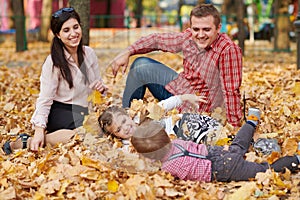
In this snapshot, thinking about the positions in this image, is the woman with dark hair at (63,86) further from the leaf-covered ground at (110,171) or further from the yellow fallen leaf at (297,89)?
the yellow fallen leaf at (297,89)

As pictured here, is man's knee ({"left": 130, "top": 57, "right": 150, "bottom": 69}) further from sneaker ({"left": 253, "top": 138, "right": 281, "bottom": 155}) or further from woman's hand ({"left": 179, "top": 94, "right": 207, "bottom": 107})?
sneaker ({"left": 253, "top": 138, "right": 281, "bottom": 155})

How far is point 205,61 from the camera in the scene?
14.3ft

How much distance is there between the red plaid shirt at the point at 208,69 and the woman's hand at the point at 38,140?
3.32ft

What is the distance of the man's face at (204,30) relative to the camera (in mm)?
4173

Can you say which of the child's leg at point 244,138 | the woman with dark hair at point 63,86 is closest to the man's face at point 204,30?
the child's leg at point 244,138

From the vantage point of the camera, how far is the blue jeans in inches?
184

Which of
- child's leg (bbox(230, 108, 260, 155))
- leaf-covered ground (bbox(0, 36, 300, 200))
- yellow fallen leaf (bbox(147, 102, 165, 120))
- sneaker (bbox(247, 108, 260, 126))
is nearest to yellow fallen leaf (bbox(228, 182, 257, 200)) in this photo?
leaf-covered ground (bbox(0, 36, 300, 200))

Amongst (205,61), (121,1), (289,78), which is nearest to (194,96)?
(205,61)

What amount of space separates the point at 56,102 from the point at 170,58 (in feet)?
18.3

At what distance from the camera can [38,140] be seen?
13.5 feet

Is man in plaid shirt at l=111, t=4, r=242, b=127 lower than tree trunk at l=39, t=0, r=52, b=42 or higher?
lower

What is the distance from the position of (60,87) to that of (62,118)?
26cm

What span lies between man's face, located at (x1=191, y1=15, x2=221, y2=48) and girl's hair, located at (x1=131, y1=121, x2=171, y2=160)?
1108 millimetres

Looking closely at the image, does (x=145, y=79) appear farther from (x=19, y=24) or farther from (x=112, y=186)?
(x=19, y=24)
